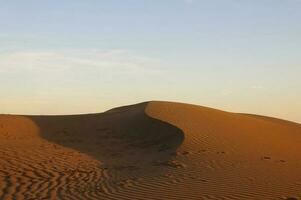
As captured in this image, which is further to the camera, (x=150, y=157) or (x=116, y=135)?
(x=116, y=135)

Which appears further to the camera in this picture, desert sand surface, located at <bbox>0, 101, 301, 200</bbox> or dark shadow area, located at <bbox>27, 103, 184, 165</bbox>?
dark shadow area, located at <bbox>27, 103, 184, 165</bbox>

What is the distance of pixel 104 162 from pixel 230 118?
1051 cm

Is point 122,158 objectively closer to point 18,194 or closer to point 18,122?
point 18,194

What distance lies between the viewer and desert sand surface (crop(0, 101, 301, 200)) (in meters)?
11.1

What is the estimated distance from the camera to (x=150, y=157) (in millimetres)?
15938

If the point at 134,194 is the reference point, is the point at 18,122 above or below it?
above

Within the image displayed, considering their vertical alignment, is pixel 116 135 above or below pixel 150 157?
above

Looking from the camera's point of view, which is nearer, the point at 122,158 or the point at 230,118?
the point at 122,158

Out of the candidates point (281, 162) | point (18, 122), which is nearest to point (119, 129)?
point (18, 122)

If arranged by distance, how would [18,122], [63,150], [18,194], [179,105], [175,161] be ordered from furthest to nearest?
[179,105]
[18,122]
[63,150]
[175,161]
[18,194]

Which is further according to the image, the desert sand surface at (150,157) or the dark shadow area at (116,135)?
the dark shadow area at (116,135)

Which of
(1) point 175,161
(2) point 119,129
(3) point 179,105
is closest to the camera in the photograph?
(1) point 175,161

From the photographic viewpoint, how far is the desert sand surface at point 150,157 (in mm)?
11141

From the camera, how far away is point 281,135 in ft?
73.4
